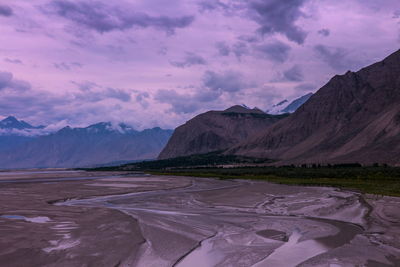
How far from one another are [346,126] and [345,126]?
20.5 inches

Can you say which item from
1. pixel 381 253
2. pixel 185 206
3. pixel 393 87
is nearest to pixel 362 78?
pixel 393 87

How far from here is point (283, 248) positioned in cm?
1698

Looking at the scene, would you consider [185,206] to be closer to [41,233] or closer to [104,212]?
[104,212]

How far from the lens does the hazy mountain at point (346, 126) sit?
9775cm

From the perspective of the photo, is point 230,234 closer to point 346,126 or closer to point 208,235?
point 208,235

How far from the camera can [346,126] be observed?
424 feet

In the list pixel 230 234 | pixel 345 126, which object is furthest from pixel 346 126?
pixel 230 234

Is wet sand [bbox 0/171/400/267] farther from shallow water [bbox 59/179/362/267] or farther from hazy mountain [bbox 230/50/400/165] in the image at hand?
hazy mountain [bbox 230/50/400/165]

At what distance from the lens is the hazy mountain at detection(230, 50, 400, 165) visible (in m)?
97.8

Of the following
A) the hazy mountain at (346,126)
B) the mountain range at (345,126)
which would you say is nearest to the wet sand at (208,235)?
the mountain range at (345,126)

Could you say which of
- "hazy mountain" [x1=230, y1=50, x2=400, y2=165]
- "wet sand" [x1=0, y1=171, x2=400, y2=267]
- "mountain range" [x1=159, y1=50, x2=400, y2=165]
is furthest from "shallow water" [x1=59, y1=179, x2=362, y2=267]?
"hazy mountain" [x1=230, y1=50, x2=400, y2=165]

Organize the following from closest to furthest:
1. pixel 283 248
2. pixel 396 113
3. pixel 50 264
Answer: pixel 50 264 → pixel 283 248 → pixel 396 113

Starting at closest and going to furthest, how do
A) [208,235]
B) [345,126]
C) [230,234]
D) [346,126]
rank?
1. [208,235]
2. [230,234]
3. [346,126]
4. [345,126]

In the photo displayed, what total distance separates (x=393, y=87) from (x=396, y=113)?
33.2 m
